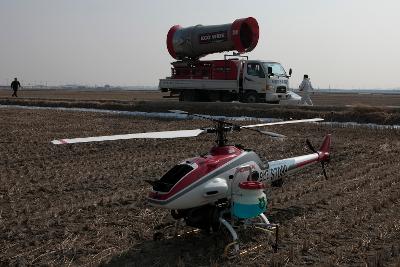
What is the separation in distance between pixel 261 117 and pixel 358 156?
9.87 m

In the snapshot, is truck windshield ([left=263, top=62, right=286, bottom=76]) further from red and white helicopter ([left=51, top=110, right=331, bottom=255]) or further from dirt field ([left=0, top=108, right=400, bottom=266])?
red and white helicopter ([left=51, top=110, right=331, bottom=255])

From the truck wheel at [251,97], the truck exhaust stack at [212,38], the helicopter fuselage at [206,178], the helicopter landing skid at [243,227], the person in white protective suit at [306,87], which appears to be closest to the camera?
the helicopter landing skid at [243,227]

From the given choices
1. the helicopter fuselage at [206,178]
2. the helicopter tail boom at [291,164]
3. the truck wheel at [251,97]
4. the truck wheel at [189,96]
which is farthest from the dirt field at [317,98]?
the helicopter fuselage at [206,178]

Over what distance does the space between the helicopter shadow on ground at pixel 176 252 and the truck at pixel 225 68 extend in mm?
18832

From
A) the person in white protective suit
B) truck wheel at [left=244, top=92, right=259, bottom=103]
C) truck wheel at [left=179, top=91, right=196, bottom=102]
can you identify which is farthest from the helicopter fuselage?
truck wheel at [left=179, top=91, right=196, bottom=102]

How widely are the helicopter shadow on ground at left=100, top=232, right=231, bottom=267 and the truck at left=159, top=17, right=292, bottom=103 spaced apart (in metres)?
18.8

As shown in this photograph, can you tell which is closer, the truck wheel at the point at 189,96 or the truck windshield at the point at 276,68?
the truck windshield at the point at 276,68

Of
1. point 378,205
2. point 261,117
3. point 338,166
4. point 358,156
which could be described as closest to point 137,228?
point 378,205

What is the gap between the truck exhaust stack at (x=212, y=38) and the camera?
977 inches

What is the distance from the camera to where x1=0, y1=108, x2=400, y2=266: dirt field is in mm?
6227

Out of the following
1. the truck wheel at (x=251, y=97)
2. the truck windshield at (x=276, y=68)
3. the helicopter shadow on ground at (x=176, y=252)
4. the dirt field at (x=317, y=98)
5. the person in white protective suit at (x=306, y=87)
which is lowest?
the helicopter shadow on ground at (x=176, y=252)

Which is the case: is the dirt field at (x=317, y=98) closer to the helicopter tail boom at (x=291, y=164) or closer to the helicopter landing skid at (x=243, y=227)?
the helicopter tail boom at (x=291, y=164)

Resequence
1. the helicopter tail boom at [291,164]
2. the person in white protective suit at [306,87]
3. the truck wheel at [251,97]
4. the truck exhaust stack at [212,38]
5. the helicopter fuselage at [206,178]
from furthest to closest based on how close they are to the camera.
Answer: the person in white protective suit at [306,87] → the truck wheel at [251,97] → the truck exhaust stack at [212,38] → the helicopter tail boom at [291,164] → the helicopter fuselage at [206,178]

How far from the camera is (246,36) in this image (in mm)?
25328
